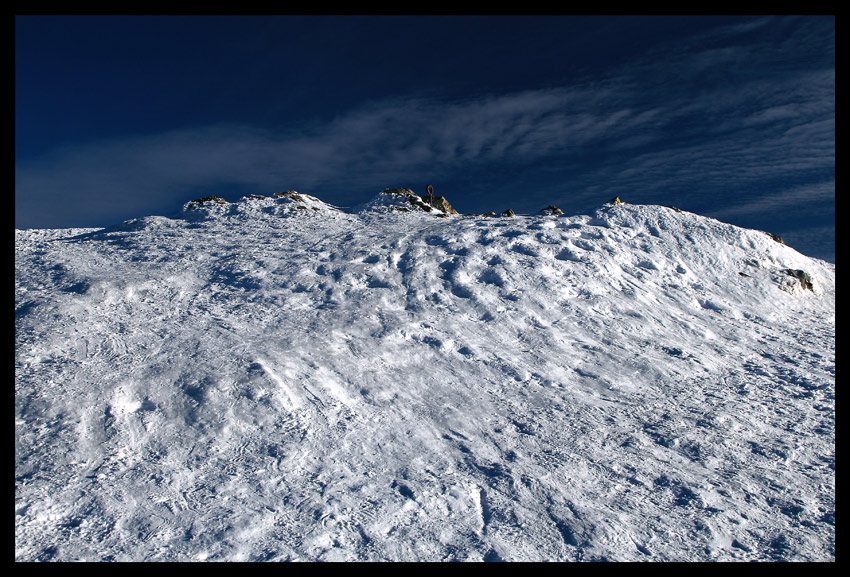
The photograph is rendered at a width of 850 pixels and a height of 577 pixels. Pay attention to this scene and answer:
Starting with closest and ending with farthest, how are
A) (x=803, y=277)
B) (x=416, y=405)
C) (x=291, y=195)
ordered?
(x=416, y=405) < (x=803, y=277) < (x=291, y=195)

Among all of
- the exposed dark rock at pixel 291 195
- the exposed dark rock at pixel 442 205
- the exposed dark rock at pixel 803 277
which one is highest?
the exposed dark rock at pixel 291 195

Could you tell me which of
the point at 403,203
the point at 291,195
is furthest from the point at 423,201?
the point at 291,195

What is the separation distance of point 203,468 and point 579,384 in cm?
577

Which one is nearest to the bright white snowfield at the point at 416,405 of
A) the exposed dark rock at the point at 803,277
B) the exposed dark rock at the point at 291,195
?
the exposed dark rock at the point at 803,277

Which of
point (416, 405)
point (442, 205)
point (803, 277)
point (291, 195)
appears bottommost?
point (803, 277)

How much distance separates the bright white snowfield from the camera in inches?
190

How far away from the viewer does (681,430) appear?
22.1 feet

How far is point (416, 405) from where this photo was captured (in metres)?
7.18

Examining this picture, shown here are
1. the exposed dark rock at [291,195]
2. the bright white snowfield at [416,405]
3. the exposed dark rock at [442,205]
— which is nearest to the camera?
the bright white snowfield at [416,405]

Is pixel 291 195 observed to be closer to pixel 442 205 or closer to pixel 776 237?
pixel 442 205

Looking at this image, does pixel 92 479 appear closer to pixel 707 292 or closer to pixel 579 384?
pixel 579 384

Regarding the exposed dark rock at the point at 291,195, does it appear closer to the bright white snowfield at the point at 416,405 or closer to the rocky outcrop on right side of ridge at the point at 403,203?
the rocky outcrop on right side of ridge at the point at 403,203

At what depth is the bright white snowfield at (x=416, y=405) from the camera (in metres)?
4.83

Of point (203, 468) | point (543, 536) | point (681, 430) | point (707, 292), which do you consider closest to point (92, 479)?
point (203, 468)
